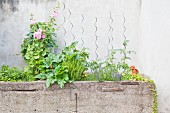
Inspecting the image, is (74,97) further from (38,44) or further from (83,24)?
(83,24)

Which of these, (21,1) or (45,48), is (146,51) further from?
(21,1)

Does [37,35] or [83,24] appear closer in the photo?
[37,35]

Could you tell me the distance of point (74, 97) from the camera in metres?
3.50

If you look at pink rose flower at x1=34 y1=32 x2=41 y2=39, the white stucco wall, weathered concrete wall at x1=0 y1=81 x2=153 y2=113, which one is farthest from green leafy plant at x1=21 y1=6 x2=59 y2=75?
the white stucco wall

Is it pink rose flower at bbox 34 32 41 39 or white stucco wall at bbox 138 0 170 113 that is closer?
white stucco wall at bbox 138 0 170 113

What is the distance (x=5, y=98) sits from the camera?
11.5 feet

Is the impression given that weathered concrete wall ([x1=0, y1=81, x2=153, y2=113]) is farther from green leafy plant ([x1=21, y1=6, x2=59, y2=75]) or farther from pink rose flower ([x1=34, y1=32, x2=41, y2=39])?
pink rose flower ([x1=34, y1=32, x2=41, y2=39])

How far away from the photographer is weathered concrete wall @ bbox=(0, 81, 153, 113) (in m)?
3.49

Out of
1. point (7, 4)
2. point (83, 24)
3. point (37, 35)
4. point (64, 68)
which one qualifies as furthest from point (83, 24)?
point (7, 4)

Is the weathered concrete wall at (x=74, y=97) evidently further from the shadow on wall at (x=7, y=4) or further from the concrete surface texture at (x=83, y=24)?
the shadow on wall at (x=7, y=4)

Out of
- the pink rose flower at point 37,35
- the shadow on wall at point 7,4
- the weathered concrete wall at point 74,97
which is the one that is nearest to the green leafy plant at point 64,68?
the weathered concrete wall at point 74,97

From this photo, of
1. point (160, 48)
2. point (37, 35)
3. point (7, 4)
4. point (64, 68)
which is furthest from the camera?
point (7, 4)

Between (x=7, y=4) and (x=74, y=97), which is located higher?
(x=7, y=4)

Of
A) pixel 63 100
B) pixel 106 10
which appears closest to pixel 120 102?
pixel 63 100
